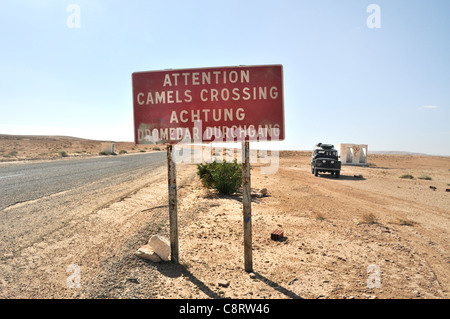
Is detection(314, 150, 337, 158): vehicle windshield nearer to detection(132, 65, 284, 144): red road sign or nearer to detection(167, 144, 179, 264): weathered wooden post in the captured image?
detection(132, 65, 284, 144): red road sign

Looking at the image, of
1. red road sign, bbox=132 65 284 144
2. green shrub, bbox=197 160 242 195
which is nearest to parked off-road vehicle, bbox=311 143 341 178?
green shrub, bbox=197 160 242 195

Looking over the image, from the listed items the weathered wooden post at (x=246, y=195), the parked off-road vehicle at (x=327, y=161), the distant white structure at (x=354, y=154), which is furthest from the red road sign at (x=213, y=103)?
the distant white structure at (x=354, y=154)

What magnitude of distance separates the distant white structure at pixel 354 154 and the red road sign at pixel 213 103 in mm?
34608

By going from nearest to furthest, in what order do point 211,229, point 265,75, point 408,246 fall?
point 265,75, point 408,246, point 211,229

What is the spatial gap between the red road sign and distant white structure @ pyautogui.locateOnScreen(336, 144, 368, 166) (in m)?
34.6

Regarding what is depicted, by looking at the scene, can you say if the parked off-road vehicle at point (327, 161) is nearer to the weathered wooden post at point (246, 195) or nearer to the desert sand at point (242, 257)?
the desert sand at point (242, 257)

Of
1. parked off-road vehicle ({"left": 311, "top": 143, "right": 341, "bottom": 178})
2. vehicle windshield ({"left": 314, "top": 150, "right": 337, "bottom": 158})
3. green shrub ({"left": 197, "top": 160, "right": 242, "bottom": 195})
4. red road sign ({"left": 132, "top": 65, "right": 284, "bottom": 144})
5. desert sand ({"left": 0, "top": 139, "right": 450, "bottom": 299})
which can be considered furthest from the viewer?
vehicle windshield ({"left": 314, "top": 150, "right": 337, "bottom": 158})

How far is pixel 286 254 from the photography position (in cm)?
527

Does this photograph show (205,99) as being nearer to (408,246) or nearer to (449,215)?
(408,246)

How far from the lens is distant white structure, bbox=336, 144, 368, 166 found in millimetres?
36562

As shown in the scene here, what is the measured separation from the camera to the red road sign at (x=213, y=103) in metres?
4.50

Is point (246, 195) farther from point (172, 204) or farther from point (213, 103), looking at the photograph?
point (213, 103)
